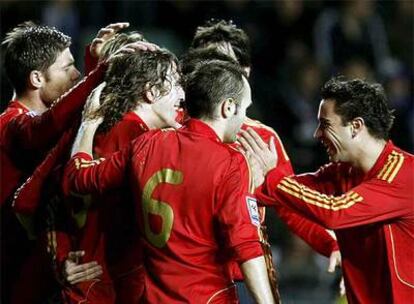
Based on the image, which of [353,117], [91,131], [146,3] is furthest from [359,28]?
[91,131]

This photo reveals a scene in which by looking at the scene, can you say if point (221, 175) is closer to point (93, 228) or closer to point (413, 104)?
point (93, 228)

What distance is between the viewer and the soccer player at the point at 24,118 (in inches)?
185

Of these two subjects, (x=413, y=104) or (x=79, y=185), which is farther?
(x=413, y=104)

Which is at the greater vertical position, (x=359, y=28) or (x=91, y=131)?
(x=91, y=131)

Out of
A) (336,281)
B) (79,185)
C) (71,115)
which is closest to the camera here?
(79,185)

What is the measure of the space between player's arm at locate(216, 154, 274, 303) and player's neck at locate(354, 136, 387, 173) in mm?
843

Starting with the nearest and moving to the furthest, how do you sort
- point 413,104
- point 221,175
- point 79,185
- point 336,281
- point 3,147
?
point 221,175 < point 79,185 < point 3,147 < point 336,281 < point 413,104

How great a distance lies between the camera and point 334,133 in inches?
178

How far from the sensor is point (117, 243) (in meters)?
4.25

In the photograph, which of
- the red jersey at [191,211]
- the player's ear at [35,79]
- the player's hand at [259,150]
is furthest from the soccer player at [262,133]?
the player's ear at [35,79]

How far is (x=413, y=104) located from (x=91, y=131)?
586cm

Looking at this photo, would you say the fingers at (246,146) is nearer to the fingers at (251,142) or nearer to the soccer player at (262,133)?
the fingers at (251,142)

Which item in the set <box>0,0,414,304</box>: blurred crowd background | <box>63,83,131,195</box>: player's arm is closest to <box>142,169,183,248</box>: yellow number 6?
<box>63,83,131,195</box>: player's arm

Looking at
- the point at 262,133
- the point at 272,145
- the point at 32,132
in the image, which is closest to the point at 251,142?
the point at 272,145
